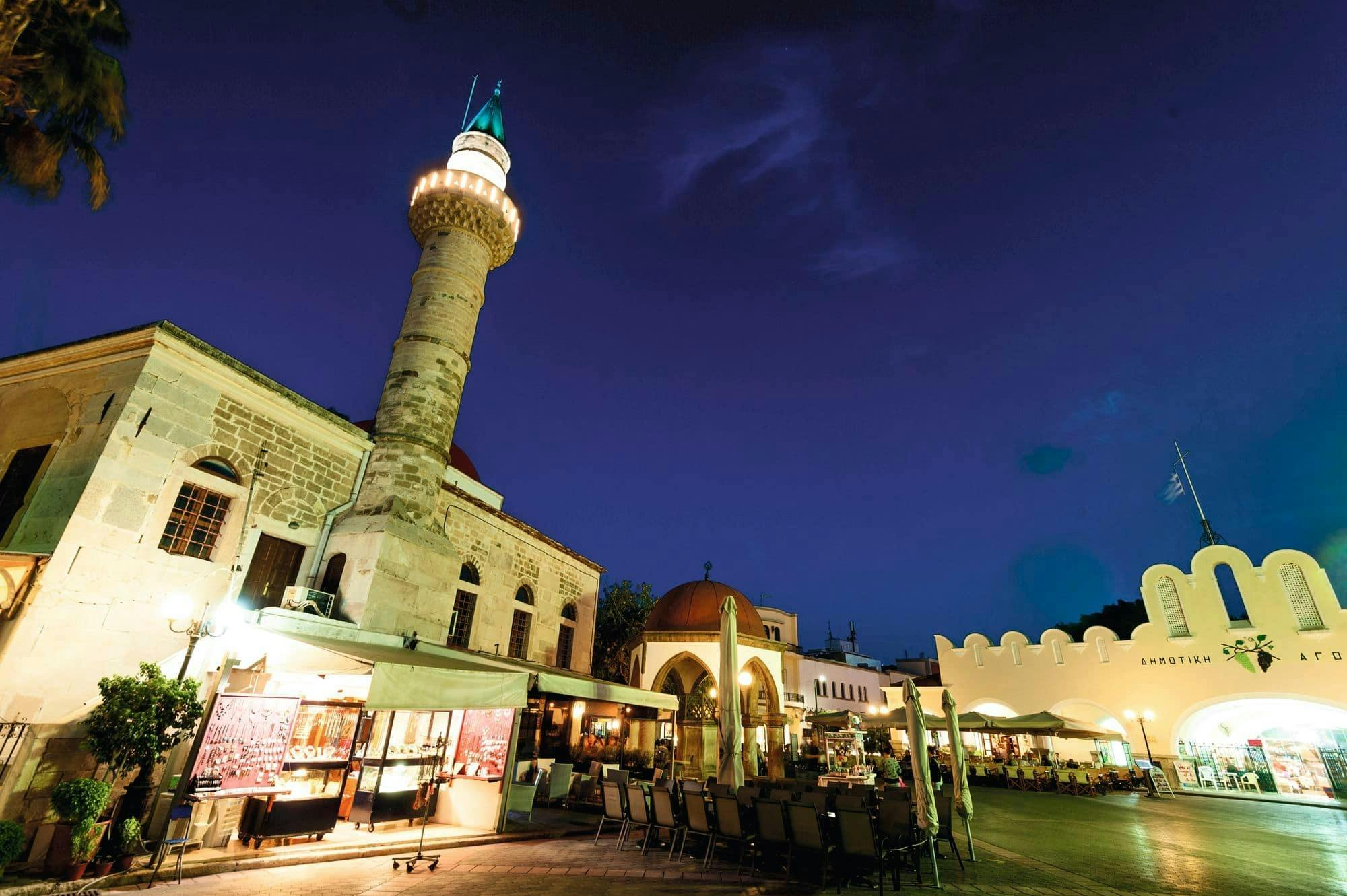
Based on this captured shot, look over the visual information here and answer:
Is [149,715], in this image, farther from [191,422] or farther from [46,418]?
[46,418]

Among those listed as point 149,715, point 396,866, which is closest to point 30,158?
point 149,715

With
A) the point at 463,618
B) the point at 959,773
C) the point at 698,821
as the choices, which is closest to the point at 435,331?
the point at 463,618

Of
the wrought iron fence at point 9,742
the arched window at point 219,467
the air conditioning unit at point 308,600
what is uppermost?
the arched window at point 219,467

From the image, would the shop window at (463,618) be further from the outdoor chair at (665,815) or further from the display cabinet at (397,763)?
the outdoor chair at (665,815)

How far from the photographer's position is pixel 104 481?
809cm

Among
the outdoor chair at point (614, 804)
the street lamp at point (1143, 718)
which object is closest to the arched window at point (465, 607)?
the outdoor chair at point (614, 804)

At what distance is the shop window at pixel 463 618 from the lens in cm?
1457

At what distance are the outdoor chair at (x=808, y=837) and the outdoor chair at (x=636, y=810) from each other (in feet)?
7.38

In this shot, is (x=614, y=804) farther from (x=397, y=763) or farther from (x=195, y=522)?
(x=195, y=522)

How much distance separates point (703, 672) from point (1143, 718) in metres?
15.1

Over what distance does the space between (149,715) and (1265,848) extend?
1600 centimetres

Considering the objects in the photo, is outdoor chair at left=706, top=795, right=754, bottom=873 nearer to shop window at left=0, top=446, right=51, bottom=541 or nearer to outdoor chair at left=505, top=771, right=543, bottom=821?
outdoor chair at left=505, top=771, right=543, bottom=821

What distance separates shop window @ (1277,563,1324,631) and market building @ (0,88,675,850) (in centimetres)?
2066

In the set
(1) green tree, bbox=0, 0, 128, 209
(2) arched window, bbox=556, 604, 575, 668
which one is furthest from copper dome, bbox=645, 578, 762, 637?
(1) green tree, bbox=0, 0, 128, 209
